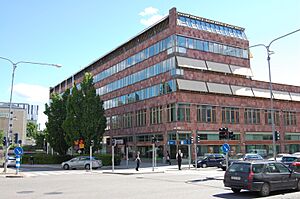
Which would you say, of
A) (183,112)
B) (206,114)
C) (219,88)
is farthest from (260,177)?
(219,88)

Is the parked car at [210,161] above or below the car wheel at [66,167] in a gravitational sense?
above

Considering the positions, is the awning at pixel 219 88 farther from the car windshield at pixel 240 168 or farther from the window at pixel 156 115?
the car windshield at pixel 240 168

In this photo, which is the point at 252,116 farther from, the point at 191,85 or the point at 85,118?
the point at 85,118

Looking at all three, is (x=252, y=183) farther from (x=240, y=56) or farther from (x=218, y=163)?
(x=240, y=56)

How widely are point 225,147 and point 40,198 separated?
45.0 feet

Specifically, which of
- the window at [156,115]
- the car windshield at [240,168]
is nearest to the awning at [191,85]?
the window at [156,115]

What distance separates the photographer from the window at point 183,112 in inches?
1771

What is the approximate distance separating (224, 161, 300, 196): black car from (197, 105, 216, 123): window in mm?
31611

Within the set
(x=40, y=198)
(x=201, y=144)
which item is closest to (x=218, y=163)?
(x=201, y=144)

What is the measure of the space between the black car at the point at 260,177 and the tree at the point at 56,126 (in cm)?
3580

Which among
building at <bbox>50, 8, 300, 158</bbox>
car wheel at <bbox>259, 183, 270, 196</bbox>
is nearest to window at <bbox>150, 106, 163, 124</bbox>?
building at <bbox>50, 8, 300, 158</bbox>

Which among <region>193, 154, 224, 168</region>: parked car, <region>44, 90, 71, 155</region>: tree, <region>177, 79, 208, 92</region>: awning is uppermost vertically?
<region>177, 79, 208, 92</region>: awning

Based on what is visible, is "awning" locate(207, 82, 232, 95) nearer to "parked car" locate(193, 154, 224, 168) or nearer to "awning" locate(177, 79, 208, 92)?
"awning" locate(177, 79, 208, 92)

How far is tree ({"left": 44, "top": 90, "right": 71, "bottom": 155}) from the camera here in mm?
47906
